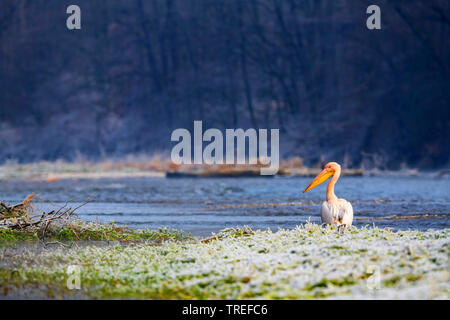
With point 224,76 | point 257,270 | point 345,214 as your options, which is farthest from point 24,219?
point 224,76

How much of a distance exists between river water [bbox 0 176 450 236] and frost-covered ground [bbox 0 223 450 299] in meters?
3.02

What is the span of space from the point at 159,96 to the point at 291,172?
36.3ft

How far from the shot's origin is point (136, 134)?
38438 mm

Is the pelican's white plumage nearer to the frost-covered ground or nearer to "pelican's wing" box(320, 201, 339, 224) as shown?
"pelican's wing" box(320, 201, 339, 224)

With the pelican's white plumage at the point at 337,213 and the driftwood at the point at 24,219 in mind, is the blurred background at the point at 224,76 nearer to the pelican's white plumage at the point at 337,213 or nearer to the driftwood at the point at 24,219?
the pelican's white plumage at the point at 337,213

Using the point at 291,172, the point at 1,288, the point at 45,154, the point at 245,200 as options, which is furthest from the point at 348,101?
the point at 1,288

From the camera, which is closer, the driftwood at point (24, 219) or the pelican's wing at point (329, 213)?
the pelican's wing at point (329, 213)

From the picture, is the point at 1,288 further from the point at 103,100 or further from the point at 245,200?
the point at 103,100

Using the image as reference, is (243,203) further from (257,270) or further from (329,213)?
(257,270)

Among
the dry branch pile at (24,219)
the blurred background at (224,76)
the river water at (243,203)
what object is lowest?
the river water at (243,203)

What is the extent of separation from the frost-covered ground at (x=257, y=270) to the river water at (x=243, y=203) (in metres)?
3.02

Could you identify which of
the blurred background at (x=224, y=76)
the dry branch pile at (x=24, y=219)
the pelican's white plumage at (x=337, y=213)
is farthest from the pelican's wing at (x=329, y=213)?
the blurred background at (x=224, y=76)

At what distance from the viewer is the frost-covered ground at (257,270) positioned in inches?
247

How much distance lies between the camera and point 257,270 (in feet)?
22.5
